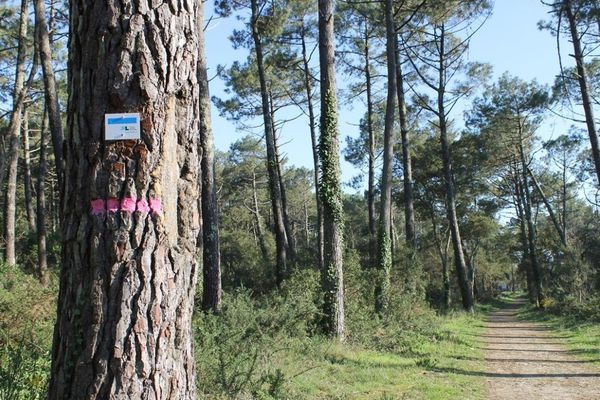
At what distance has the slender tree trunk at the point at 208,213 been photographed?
34.9ft

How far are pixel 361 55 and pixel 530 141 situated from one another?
13624mm

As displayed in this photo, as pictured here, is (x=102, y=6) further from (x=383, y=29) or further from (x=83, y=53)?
(x=383, y=29)

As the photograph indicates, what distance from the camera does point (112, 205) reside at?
2.23 meters

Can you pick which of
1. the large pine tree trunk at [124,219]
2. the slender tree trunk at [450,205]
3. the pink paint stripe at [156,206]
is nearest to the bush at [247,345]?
the large pine tree trunk at [124,219]

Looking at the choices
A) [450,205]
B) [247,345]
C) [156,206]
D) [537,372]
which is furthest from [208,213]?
[450,205]

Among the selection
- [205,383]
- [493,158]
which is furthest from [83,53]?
[493,158]

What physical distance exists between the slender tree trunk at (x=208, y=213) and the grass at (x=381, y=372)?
9.15 feet

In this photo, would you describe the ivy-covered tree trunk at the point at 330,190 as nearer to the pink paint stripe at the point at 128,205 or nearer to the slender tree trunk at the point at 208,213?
the slender tree trunk at the point at 208,213

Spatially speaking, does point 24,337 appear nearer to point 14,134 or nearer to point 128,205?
point 128,205

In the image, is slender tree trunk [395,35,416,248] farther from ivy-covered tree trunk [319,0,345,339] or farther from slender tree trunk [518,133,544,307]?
slender tree trunk [518,133,544,307]

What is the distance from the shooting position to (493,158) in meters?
31.2

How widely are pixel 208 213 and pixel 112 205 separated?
8.75 metres

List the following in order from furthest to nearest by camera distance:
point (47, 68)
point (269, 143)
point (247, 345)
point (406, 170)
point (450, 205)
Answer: point (450, 205) < point (406, 170) < point (269, 143) < point (47, 68) < point (247, 345)

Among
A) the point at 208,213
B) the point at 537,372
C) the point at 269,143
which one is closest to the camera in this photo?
the point at 537,372
